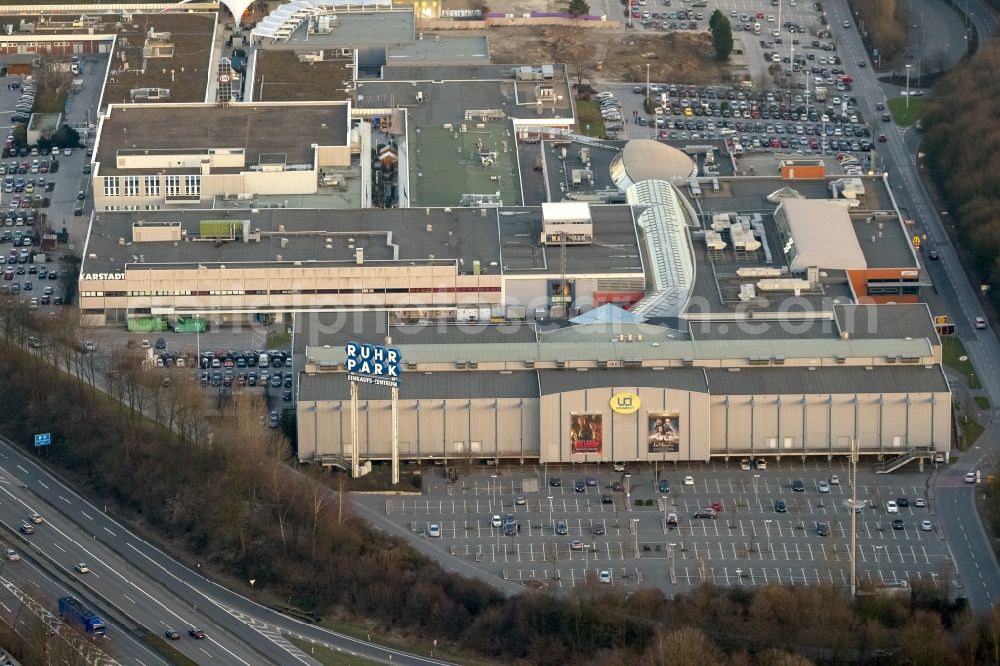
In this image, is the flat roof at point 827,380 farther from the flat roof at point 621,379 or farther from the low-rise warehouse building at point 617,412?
the flat roof at point 621,379

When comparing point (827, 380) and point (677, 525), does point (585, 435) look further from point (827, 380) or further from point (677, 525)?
point (827, 380)

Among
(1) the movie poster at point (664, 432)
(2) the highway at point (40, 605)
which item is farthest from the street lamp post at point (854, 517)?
(2) the highway at point (40, 605)

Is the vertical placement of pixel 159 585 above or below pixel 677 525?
below

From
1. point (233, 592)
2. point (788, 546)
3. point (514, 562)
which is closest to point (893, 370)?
point (788, 546)

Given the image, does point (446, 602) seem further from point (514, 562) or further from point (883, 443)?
point (883, 443)

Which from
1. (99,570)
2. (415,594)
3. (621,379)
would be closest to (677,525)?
(621,379)

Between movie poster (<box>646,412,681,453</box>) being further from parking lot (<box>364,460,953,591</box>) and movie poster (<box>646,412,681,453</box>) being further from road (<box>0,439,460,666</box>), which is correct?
road (<box>0,439,460,666</box>)
